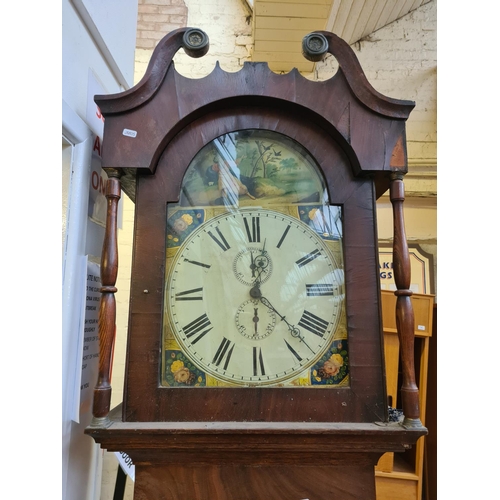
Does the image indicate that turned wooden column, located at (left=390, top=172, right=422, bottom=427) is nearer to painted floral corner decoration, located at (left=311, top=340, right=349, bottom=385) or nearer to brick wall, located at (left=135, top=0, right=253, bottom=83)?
painted floral corner decoration, located at (left=311, top=340, right=349, bottom=385)

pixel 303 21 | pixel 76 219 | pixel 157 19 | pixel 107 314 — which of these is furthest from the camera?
pixel 157 19

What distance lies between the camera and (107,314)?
701 millimetres

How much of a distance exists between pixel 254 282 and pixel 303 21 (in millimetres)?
1299

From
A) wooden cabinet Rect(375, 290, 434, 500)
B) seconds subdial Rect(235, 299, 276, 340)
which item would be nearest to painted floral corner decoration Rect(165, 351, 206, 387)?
seconds subdial Rect(235, 299, 276, 340)

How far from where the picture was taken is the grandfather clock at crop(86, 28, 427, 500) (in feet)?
2.24

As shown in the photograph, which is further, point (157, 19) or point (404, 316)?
point (157, 19)

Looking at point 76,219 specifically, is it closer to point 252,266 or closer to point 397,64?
point 252,266

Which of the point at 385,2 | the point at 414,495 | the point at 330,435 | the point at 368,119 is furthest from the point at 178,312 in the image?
the point at 385,2

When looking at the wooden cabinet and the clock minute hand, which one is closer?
the clock minute hand

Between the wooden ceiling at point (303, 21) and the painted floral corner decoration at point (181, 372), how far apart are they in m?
1.37

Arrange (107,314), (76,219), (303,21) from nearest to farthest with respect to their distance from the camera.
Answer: (107,314) < (76,219) < (303,21)

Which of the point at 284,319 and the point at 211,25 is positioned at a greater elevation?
the point at 211,25

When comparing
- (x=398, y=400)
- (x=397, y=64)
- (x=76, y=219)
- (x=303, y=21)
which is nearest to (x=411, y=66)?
(x=397, y=64)

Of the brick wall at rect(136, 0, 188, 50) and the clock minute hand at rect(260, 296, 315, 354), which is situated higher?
the brick wall at rect(136, 0, 188, 50)
